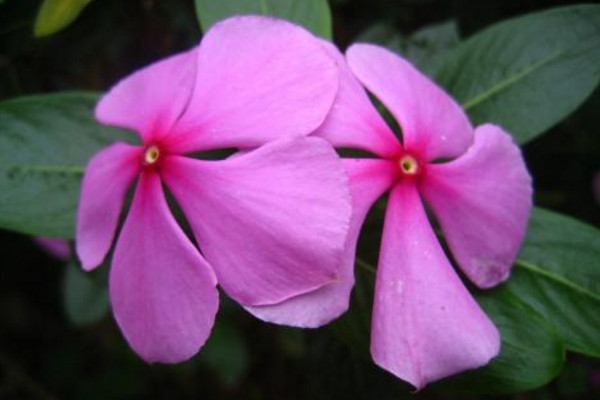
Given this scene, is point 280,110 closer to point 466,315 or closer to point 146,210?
point 146,210

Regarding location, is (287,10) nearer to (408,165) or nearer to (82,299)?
(408,165)

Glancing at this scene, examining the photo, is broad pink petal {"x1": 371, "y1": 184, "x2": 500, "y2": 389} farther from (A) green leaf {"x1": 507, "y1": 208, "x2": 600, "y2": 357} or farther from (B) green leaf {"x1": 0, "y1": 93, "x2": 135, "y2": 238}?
(B) green leaf {"x1": 0, "y1": 93, "x2": 135, "y2": 238}

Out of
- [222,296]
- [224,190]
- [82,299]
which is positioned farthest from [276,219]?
[82,299]

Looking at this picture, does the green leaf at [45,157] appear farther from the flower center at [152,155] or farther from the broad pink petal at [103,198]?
the flower center at [152,155]

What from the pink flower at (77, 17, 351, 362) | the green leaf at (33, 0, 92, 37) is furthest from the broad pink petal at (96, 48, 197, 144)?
the green leaf at (33, 0, 92, 37)

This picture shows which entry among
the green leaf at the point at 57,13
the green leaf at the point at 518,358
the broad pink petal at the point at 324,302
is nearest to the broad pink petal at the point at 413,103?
the broad pink petal at the point at 324,302

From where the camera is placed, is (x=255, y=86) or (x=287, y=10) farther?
(x=287, y=10)
